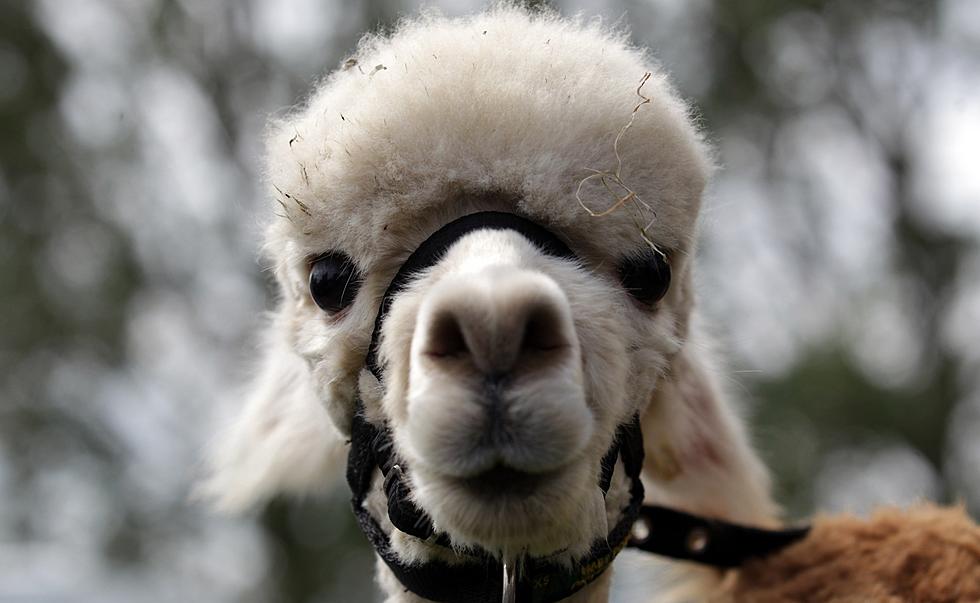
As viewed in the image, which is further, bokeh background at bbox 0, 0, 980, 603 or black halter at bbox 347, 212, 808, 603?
bokeh background at bbox 0, 0, 980, 603

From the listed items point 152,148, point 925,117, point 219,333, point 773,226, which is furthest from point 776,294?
point 152,148

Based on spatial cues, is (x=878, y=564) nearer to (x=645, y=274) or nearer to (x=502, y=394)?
(x=645, y=274)

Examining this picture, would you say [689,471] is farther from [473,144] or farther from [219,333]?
[219,333]

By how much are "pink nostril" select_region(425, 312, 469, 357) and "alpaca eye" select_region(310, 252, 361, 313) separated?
0.44m

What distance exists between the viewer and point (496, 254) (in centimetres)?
157

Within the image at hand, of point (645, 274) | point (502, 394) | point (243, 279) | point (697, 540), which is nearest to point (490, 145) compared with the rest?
point (645, 274)

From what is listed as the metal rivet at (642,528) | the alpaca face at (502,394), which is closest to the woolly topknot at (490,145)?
the alpaca face at (502,394)

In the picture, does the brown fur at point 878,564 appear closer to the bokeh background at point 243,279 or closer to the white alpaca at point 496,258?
the white alpaca at point 496,258

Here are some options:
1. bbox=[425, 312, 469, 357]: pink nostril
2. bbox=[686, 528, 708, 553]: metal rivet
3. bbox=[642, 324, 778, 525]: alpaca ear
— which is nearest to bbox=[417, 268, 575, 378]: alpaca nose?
bbox=[425, 312, 469, 357]: pink nostril

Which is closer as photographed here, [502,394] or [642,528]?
[502,394]

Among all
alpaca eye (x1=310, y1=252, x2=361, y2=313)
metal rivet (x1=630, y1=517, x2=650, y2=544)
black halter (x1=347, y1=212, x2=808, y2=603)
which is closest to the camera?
black halter (x1=347, y1=212, x2=808, y2=603)

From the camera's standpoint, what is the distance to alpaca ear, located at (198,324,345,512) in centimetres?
247

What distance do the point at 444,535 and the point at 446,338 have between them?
508 mm

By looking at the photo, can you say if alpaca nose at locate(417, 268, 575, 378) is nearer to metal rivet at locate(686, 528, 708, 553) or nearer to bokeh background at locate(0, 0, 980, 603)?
metal rivet at locate(686, 528, 708, 553)
